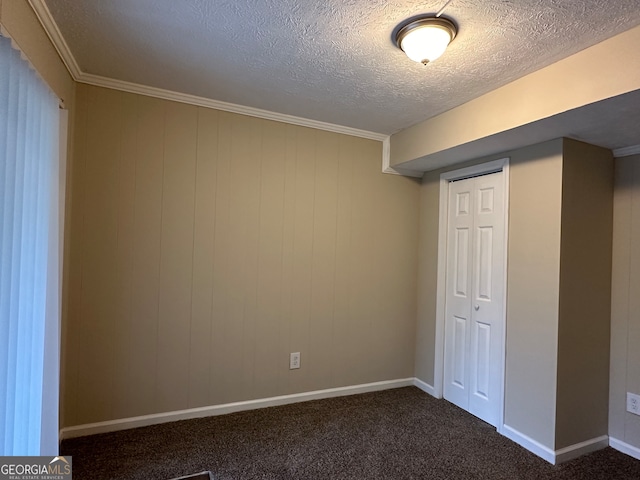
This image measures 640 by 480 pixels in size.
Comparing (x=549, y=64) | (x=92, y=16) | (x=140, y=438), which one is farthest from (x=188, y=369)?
(x=549, y=64)

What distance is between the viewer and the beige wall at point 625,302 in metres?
2.29

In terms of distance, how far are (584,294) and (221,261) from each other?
2518 mm

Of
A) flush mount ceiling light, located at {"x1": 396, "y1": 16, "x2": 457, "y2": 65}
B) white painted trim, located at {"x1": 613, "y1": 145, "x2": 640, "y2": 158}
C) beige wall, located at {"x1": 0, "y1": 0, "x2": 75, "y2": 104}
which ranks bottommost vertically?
white painted trim, located at {"x1": 613, "y1": 145, "x2": 640, "y2": 158}

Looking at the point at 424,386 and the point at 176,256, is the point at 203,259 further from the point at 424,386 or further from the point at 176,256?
the point at 424,386

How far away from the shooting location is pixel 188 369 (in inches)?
98.5

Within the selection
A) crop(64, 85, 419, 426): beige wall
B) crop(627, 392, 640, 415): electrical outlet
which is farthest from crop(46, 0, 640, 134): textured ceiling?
crop(627, 392, 640, 415): electrical outlet

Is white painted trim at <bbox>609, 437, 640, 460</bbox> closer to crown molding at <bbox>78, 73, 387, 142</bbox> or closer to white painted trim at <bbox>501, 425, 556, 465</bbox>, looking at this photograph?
white painted trim at <bbox>501, 425, 556, 465</bbox>

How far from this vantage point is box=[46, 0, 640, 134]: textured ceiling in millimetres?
1485

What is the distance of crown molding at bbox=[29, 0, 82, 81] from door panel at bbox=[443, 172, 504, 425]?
2866 millimetres

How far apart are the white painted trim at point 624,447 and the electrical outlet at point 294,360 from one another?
89.3 inches

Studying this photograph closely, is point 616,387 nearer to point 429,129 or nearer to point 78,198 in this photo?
point 429,129

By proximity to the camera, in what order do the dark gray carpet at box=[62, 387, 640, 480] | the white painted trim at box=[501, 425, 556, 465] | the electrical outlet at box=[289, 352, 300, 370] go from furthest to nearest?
the electrical outlet at box=[289, 352, 300, 370], the white painted trim at box=[501, 425, 556, 465], the dark gray carpet at box=[62, 387, 640, 480]

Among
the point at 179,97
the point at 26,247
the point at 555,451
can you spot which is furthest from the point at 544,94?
the point at 26,247

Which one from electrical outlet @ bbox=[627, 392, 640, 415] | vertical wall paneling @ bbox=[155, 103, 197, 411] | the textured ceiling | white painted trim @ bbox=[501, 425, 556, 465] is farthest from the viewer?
vertical wall paneling @ bbox=[155, 103, 197, 411]
